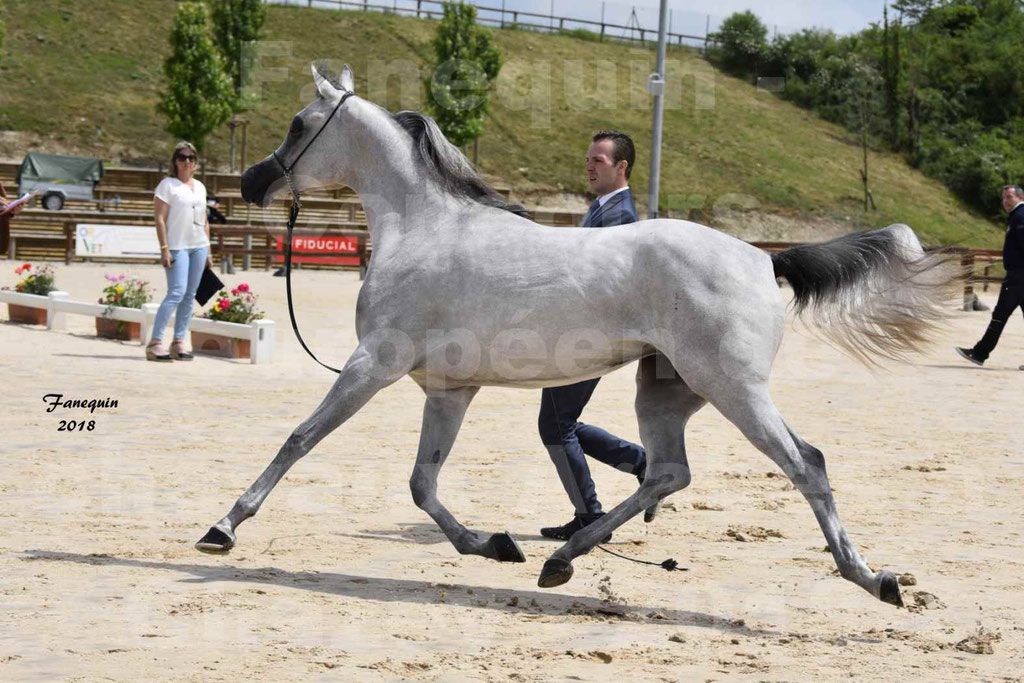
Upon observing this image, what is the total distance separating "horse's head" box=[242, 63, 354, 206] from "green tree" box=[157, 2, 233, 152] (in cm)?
3473

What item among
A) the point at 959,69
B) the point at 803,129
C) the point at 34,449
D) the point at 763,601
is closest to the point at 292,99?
the point at 803,129

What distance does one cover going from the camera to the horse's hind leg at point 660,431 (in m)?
5.00

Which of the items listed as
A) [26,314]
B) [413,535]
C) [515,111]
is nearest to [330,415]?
[413,535]

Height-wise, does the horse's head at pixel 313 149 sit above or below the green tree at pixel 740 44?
below

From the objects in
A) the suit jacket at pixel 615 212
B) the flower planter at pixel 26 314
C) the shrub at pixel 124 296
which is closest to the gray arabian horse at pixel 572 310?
the suit jacket at pixel 615 212

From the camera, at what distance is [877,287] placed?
498 cm

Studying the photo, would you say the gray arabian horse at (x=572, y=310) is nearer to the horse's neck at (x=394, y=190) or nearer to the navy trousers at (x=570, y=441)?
the horse's neck at (x=394, y=190)

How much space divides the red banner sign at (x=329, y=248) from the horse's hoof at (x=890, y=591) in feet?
75.7

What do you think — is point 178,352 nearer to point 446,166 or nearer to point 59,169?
point 446,166

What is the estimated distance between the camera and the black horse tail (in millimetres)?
4957

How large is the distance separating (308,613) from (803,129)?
6084 centimetres

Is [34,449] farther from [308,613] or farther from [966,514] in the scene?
[966,514]

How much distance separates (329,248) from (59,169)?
1442cm

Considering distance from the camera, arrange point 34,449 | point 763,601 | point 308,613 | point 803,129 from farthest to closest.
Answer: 1. point 803,129
2. point 34,449
3. point 763,601
4. point 308,613
